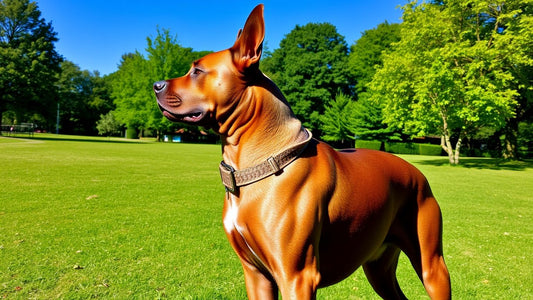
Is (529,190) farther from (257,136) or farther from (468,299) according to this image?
(257,136)

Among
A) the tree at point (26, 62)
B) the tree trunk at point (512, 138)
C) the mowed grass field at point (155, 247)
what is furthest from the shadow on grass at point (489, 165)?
the tree at point (26, 62)

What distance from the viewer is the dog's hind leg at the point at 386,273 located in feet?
8.42

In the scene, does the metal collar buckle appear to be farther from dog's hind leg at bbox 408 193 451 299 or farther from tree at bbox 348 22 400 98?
tree at bbox 348 22 400 98

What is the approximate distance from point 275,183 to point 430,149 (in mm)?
52008

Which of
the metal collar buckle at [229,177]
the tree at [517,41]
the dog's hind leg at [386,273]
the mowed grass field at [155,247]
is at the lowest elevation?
the mowed grass field at [155,247]

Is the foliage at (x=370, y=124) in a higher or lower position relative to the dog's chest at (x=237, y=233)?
higher

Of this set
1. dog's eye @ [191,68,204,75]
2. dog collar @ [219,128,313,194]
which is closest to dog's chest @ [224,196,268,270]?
dog collar @ [219,128,313,194]

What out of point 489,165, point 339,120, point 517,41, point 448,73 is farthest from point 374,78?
point 339,120

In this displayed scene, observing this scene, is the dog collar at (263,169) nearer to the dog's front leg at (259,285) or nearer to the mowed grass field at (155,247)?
the dog's front leg at (259,285)

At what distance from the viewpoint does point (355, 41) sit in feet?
187

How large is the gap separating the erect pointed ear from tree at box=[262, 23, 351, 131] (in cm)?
4772

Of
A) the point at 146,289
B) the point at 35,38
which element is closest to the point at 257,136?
the point at 146,289

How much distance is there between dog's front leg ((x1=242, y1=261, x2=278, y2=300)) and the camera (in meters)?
1.99

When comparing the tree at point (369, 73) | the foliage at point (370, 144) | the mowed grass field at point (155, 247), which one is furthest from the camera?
the tree at point (369, 73)
